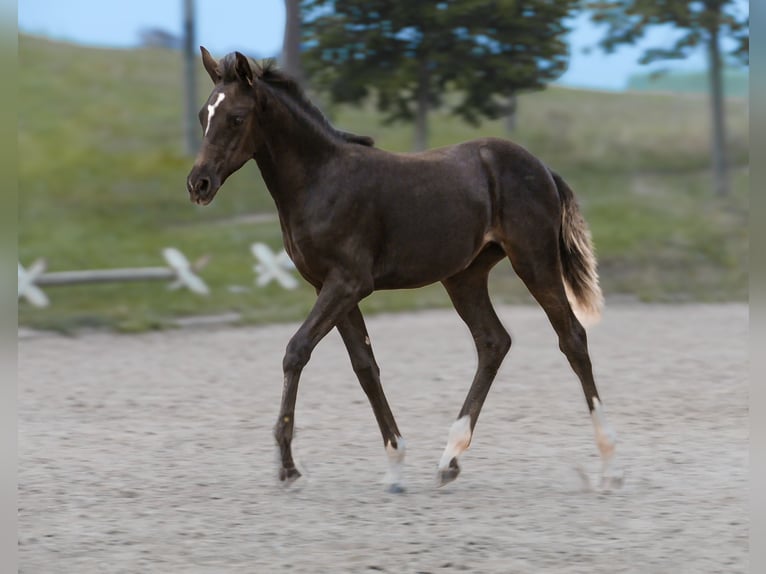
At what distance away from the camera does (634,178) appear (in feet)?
69.0

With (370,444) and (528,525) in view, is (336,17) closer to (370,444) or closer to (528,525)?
(370,444)

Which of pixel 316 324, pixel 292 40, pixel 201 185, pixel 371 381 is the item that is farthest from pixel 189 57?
pixel 316 324

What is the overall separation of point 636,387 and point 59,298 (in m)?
7.99

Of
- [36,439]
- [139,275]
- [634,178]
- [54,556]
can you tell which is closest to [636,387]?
[36,439]

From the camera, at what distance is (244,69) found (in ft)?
16.5

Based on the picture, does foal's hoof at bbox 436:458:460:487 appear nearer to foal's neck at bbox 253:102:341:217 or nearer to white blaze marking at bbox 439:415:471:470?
white blaze marking at bbox 439:415:471:470

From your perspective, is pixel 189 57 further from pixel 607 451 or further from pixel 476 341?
pixel 607 451

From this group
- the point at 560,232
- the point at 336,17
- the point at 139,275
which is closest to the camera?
the point at 560,232

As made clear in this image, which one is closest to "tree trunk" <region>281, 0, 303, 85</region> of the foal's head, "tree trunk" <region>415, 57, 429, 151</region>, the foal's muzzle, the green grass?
"tree trunk" <region>415, 57, 429, 151</region>

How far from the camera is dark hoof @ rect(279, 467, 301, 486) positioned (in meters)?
5.29

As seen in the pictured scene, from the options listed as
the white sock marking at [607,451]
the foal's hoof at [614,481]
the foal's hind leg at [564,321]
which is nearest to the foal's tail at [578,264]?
the foal's hind leg at [564,321]

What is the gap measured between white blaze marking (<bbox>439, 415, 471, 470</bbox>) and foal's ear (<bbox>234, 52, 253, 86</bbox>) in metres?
2.04

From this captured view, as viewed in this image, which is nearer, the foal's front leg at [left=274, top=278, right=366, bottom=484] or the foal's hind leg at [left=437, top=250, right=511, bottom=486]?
the foal's front leg at [left=274, top=278, right=366, bottom=484]

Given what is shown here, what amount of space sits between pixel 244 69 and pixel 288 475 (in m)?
2.01
